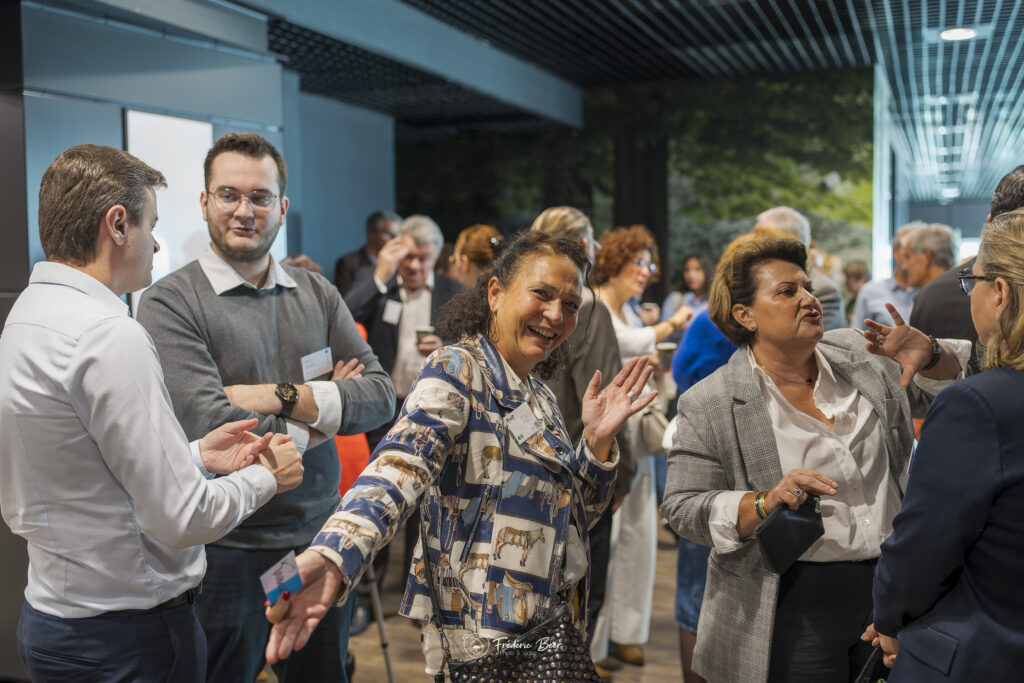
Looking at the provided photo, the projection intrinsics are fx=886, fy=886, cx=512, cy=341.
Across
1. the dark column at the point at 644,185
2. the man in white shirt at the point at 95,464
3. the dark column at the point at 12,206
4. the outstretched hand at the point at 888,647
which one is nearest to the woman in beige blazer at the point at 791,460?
the outstretched hand at the point at 888,647

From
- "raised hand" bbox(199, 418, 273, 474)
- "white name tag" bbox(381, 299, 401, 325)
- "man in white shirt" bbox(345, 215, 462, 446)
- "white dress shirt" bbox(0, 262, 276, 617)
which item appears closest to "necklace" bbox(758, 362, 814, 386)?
"raised hand" bbox(199, 418, 273, 474)

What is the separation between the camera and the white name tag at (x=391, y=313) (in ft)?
14.4

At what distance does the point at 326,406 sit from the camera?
2.28 m

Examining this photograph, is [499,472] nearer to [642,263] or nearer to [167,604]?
[167,604]

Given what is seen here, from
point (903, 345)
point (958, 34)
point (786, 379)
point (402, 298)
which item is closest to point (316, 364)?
point (786, 379)

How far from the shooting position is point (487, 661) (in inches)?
59.9

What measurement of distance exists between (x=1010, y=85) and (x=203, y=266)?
404 inches

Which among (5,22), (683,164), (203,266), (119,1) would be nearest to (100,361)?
(203,266)

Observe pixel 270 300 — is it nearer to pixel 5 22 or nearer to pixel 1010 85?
pixel 5 22

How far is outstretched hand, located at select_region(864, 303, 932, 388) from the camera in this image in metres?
2.16

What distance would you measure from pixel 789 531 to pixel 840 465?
0.31m

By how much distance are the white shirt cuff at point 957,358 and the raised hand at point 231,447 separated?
159 centimetres

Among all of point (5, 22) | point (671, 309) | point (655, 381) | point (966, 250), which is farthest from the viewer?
point (966, 250)

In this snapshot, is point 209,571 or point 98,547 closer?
point 98,547
